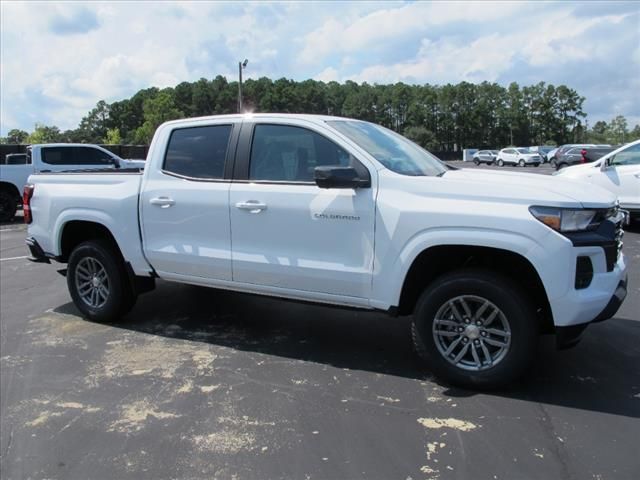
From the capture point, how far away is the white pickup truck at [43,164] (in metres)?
14.5

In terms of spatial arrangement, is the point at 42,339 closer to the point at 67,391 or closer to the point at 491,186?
the point at 67,391

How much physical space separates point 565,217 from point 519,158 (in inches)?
1994

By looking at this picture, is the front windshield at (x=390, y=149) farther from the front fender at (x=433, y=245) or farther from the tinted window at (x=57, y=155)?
the tinted window at (x=57, y=155)

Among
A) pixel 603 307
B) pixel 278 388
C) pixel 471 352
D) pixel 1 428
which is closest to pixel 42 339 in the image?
pixel 1 428

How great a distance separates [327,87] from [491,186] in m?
123

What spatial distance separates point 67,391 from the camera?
4.08 meters

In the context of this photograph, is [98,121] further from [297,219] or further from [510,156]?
[297,219]

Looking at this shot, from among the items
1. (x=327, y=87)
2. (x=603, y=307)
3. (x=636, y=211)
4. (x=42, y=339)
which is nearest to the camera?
(x=603, y=307)

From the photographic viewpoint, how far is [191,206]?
4.79m

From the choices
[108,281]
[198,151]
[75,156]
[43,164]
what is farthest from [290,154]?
[75,156]

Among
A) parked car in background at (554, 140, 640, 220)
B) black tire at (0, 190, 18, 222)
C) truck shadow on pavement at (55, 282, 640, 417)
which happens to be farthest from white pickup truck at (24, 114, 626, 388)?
black tire at (0, 190, 18, 222)

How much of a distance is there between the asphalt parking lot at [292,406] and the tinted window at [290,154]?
4.89ft

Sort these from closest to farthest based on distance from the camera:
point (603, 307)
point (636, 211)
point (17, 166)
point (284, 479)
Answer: point (284, 479)
point (603, 307)
point (636, 211)
point (17, 166)

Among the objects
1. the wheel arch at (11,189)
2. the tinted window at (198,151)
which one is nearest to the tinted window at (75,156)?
the wheel arch at (11,189)
